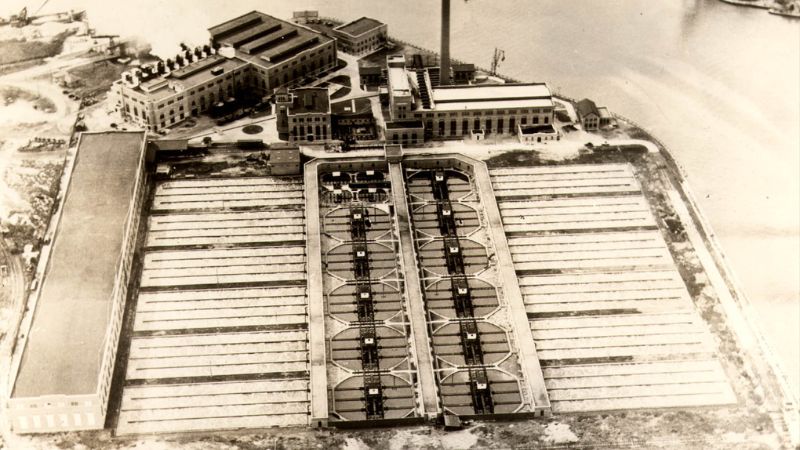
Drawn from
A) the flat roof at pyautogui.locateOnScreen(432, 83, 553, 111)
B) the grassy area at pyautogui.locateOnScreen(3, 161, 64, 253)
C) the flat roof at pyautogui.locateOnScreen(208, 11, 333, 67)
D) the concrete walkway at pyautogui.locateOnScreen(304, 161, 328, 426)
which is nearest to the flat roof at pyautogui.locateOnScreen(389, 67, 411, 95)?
the flat roof at pyautogui.locateOnScreen(432, 83, 553, 111)

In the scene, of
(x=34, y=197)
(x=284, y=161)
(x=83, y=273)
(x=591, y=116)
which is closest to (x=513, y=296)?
(x=284, y=161)

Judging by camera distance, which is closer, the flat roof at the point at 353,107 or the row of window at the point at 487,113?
the row of window at the point at 487,113

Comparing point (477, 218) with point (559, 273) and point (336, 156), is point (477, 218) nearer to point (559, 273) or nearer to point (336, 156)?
point (559, 273)

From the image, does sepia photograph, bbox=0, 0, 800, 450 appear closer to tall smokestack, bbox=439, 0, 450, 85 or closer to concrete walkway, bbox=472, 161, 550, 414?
concrete walkway, bbox=472, 161, 550, 414

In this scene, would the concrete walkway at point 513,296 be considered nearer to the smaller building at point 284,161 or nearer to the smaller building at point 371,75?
the smaller building at point 284,161

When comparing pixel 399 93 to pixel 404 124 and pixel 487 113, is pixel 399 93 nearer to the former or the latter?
pixel 404 124

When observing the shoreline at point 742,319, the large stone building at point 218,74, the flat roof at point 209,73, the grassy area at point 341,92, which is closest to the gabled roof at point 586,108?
the shoreline at point 742,319

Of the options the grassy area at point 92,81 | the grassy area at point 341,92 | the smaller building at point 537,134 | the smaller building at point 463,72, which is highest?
the grassy area at point 92,81
